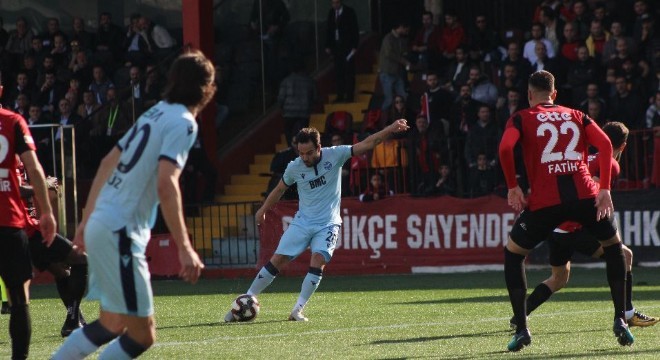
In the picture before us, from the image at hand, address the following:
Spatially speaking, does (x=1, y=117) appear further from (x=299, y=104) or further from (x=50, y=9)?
(x=50, y=9)

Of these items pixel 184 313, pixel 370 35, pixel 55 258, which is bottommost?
pixel 184 313

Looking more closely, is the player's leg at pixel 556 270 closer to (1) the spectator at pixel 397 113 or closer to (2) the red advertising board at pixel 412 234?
(2) the red advertising board at pixel 412 234

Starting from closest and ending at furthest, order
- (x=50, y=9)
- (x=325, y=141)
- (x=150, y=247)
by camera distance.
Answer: (x=150, y=247), (x=325, y=141), (x=50, y=9)

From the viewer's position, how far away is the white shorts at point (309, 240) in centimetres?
1305

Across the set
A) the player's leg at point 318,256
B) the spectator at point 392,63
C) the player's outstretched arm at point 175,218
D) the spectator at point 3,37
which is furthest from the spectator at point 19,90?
the player's outstretched arm at point 175,218

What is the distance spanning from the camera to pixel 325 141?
2259 cm

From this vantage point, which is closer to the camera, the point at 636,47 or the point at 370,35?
the point at 636,47

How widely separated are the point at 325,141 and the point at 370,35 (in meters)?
4.79

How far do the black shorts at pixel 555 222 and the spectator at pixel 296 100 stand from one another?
1431 cm

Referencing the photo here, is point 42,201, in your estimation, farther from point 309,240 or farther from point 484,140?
point 484,140

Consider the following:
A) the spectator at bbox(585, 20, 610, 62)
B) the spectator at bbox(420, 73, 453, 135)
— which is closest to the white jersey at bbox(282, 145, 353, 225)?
the spectator at bbox(420, 73, 453, 135)

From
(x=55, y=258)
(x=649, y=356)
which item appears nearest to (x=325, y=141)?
(x=55, y=258)

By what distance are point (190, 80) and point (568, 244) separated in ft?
16.7

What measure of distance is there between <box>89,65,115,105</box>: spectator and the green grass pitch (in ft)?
24.1
